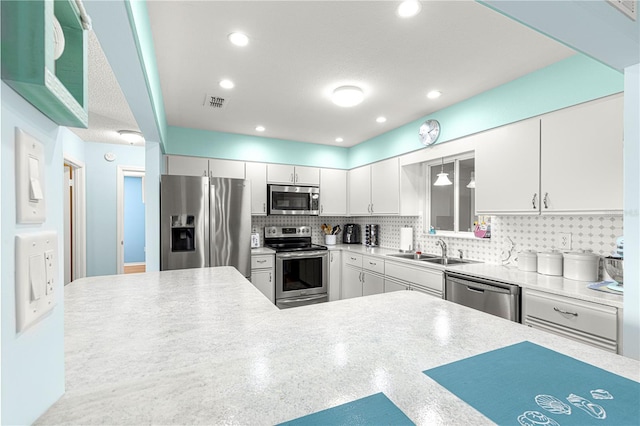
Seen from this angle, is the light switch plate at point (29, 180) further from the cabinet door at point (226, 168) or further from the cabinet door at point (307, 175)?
the cabinet door at point (307, 175)

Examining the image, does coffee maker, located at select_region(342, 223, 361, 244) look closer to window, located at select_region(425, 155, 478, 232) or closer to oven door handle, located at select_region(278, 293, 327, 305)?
oven door handle, located at select_region(278, 293, 327, 305)

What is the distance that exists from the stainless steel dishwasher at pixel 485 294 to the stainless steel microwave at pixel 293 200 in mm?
2240

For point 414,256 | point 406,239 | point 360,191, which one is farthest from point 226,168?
point 414,256

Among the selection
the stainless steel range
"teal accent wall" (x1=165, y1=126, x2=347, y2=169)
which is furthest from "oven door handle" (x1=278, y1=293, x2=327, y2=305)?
"teal accent wall" (x1=165, y1=126, x2=347, y2=169)

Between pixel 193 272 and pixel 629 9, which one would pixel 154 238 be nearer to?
pixel 193 272

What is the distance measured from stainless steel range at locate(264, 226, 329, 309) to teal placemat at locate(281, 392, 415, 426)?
11.0 ft

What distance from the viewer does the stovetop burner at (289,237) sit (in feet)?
14.6

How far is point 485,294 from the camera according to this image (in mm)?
2268

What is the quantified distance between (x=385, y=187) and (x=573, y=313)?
7.99 feet

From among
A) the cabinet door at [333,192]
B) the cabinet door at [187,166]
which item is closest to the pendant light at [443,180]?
the cabinet door at [333,192]

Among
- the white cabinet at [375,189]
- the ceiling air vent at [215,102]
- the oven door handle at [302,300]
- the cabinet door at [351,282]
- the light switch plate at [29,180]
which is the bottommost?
the oven door handle at [302,300]

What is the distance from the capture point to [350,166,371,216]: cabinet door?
169 inches

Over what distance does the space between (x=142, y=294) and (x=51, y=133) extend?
1.19 m

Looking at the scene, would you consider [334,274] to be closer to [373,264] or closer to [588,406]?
[373,264]
